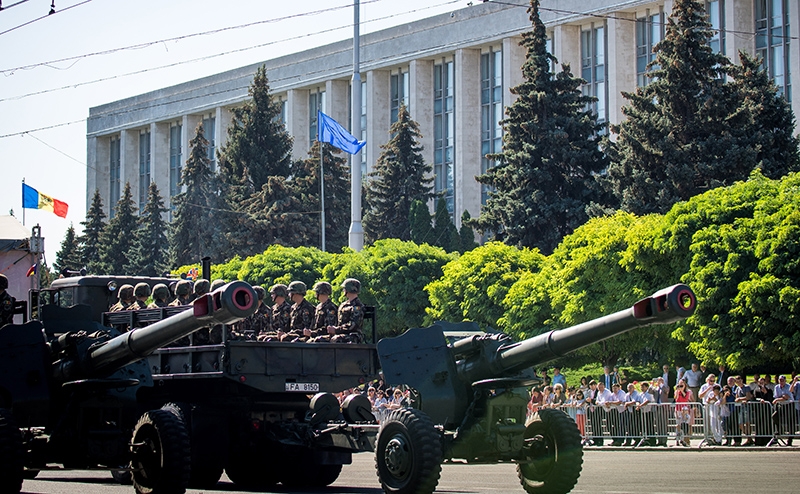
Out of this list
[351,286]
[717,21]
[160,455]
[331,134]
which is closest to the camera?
[160,455]

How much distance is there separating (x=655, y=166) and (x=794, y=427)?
2555 centimetres

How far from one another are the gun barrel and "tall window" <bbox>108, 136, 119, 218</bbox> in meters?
107

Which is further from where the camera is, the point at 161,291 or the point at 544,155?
the point at 544,155

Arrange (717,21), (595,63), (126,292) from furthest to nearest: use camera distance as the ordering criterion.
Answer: (595,63) < (717,21) < (126,292)

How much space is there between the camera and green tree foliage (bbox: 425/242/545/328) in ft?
152

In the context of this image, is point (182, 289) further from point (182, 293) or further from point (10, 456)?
point (10, 456)

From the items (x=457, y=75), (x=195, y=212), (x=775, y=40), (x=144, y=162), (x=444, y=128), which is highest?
(x=457, y=75)

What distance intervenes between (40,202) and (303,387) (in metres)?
33.9

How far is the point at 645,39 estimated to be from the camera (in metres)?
77.0

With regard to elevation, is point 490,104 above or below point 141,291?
above

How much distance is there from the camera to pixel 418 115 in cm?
8988

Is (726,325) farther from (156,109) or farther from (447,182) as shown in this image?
(156,109)

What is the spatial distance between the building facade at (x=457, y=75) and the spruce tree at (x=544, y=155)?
1605 cm

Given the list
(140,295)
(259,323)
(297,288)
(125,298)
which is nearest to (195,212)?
(125,298)
